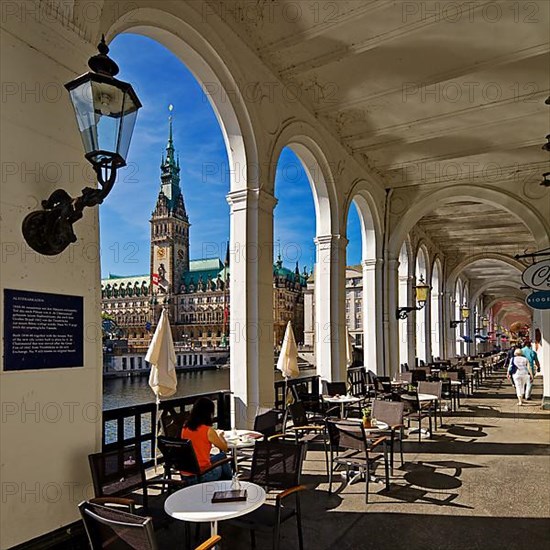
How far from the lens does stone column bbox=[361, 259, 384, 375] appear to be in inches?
468

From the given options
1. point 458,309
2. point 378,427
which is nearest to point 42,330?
point 378,427

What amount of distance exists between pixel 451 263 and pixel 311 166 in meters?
13.9

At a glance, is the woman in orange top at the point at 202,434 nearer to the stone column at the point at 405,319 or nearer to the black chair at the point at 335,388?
the black chair at the point at 335,388

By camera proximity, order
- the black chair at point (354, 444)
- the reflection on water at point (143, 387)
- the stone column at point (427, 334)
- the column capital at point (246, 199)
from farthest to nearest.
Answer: the reflection on water at point (143, 387) → the stone column at point (427, 334) → the column capital at point (246, 199) → the black chair at point (354, 444)

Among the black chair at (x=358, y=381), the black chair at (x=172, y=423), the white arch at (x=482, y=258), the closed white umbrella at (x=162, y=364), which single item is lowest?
the black chair at (x=358, y=381)

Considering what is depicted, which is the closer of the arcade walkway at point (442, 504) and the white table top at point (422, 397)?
the arcade walkway at point (442, 504)

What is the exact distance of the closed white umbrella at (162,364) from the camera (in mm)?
5270

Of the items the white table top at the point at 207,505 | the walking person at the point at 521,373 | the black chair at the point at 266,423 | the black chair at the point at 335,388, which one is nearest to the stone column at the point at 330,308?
the black chair at the point at 335,388

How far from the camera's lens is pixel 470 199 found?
40.6 ft

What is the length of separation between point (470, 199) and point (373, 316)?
3.75 m

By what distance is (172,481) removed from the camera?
3.80 m

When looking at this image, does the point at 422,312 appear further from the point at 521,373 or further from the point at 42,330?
the point at 42,330

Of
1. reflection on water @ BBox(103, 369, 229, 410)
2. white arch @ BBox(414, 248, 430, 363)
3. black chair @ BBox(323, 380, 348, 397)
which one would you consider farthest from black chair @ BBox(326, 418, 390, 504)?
reflection on water @ BBox(103, 369, 229, 410)

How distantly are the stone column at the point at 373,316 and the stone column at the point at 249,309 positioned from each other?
558 cm
